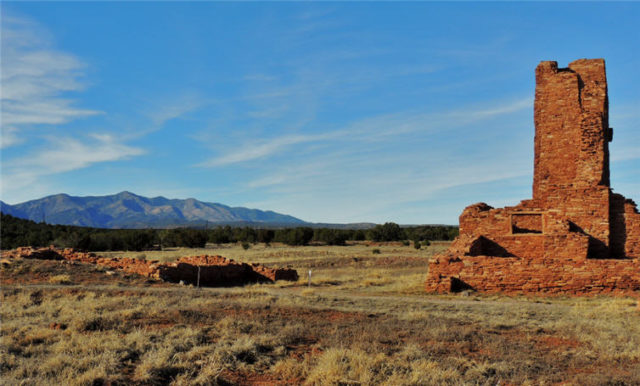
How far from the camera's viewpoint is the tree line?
47.4 metres

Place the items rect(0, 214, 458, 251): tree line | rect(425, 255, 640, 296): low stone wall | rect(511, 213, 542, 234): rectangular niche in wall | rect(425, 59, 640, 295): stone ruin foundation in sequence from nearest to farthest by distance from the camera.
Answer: rect(425, 255, 640, 296): low stone wall, rect(425, 59, 640, 295): stone ruin foundation, rect(511, 213, 542, 234): rectangular niche in wall, rect(0, 214, 458, 251): tree line

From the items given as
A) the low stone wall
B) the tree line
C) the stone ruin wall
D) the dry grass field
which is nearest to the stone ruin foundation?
the low stone wall

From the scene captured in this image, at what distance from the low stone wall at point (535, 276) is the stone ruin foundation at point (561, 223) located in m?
0.03

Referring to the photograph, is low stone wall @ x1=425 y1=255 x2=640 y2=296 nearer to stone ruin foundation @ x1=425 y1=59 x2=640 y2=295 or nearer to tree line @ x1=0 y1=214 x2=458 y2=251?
stone ruin foundation @ x1=425 y1=59 x2=640 y2=295

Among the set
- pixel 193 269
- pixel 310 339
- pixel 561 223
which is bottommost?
pixel 310 339

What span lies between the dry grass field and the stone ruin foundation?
1.20 meters

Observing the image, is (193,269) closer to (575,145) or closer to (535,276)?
(535,276)

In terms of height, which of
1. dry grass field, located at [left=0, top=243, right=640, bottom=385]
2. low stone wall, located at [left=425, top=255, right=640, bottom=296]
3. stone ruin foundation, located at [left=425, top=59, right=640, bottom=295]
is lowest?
dry grass field, located at [left=0, top=243, right=640, bottom=385]

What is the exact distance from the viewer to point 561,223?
1855 cm

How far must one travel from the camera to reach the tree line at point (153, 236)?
47438 mm

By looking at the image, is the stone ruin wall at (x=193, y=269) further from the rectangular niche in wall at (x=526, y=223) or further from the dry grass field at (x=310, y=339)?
the rectangular niche in wall at (x=526, y=223)

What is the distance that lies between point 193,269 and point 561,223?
641 inches

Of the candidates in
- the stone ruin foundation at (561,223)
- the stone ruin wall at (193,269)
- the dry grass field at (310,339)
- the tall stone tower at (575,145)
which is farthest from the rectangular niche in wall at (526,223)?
the stone ruin wall at (193,269)

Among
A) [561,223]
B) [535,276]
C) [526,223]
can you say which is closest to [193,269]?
[535,276]
